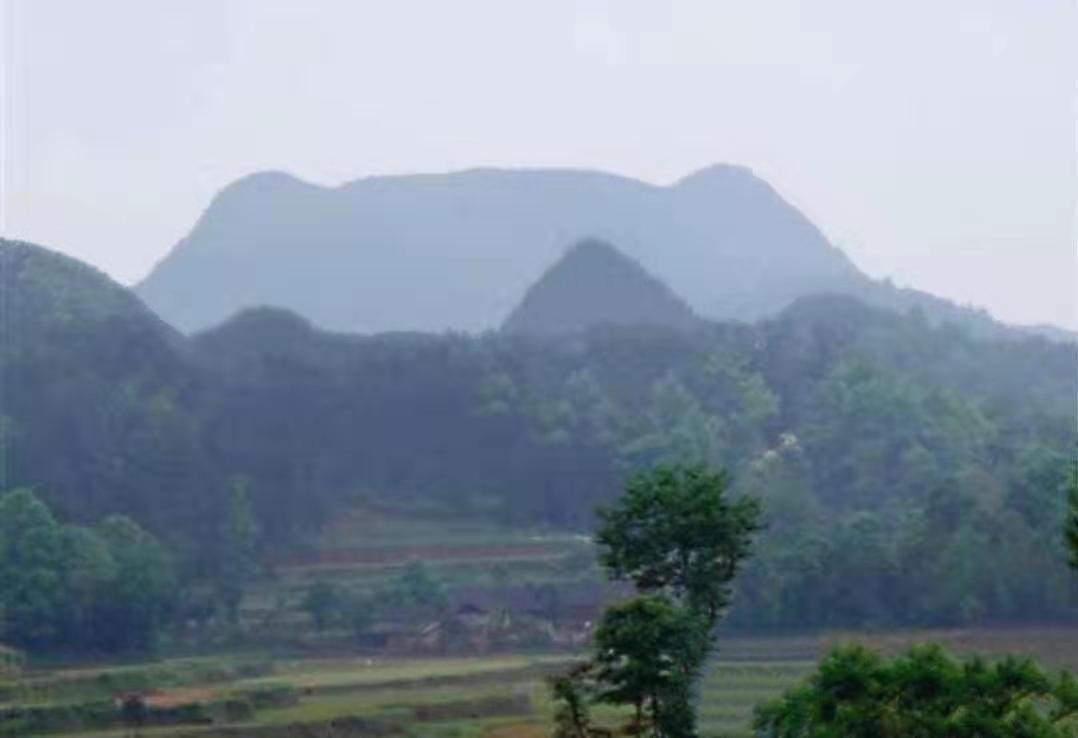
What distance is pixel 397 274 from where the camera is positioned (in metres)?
138

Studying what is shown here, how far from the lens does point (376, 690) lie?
3391 centimetres

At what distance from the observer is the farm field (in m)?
29.2

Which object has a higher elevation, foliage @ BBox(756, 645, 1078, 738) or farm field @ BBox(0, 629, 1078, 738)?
foliage @ BBox(756, 645, 1078, 738)

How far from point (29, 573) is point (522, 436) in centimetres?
2028

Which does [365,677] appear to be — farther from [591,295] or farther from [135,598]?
[591,295]

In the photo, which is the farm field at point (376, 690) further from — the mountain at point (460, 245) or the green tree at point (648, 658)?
the mountain at point (460, 245)

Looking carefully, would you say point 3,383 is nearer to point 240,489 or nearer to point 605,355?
point 240,489

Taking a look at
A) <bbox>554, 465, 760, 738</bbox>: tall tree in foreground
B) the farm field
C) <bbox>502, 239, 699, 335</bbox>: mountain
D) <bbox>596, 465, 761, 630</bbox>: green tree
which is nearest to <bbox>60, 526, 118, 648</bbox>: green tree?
the farm field

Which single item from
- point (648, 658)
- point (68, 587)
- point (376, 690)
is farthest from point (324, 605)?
point (648, 658)

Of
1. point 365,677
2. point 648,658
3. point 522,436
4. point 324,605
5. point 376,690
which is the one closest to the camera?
point 648,658

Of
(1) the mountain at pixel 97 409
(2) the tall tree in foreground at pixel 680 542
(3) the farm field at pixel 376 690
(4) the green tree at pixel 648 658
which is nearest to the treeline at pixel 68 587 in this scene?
(3) the farm field at pixel 376 690

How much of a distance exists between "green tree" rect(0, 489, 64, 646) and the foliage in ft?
81.7

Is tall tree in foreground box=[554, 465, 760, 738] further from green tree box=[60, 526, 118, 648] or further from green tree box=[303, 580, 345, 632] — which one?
green tree box=[303, 580, 345, 632]

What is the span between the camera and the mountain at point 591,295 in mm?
81875
